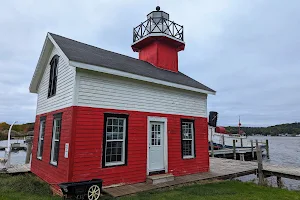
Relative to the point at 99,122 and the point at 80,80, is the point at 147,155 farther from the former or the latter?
the point at 80,80

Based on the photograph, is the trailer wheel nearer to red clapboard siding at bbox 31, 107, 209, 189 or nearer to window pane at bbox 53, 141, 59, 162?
red clapboard siding at bbox 31, 107, 209, 189

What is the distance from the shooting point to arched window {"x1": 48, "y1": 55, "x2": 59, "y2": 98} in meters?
8.67

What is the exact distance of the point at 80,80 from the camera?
22.2 feet

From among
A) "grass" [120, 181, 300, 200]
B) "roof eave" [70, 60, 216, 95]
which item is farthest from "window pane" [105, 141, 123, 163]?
"roof eave" [70, 60, 216, 95]

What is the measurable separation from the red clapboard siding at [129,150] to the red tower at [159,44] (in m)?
4.42

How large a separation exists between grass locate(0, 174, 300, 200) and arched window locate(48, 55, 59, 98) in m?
3.57

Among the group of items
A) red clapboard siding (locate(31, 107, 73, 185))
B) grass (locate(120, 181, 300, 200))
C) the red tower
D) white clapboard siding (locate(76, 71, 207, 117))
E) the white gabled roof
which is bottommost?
grass (locate(120, 181, 300, 200))

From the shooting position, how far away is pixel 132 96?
806 centimetres

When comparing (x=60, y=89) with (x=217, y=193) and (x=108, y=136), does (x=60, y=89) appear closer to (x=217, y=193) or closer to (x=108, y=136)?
(x=108, y=136)

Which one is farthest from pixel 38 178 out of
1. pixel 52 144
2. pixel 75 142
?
pixel 75 142

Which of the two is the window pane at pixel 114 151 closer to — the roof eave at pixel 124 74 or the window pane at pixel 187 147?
the roof eave at pixel 124 74

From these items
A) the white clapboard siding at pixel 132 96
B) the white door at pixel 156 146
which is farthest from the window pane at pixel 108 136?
the white door at pixel 156 146

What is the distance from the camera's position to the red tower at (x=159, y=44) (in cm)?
1260

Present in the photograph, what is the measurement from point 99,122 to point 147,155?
8.01 ft
